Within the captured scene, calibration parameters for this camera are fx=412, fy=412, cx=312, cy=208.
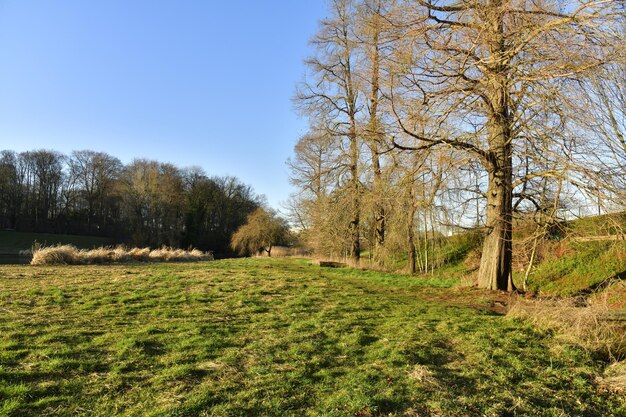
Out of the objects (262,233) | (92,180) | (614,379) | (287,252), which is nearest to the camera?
(614,379)

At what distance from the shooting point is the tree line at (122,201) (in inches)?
1978

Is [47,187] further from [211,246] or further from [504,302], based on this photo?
[504,302]

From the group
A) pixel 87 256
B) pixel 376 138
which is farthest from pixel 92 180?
pixel 376 138

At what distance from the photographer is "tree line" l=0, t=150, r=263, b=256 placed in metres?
50.2

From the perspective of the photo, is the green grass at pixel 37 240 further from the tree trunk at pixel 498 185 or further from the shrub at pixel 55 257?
the tree trunk at pixel 498 185

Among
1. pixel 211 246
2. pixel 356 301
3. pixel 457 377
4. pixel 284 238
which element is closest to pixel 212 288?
pixel 356 301

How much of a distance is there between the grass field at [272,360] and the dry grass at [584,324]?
0.27 meters

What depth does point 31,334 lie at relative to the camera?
16.4ft

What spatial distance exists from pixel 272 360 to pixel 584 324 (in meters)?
4.58

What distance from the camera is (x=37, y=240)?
160 ft

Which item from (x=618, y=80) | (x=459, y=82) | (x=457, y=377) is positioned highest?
(x=459, y=82)

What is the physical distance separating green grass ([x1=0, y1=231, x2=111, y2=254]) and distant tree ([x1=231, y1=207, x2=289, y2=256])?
2013 centimetres

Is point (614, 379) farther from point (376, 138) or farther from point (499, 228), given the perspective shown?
point (376, 138)

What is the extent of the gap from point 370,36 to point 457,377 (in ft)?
26.0
